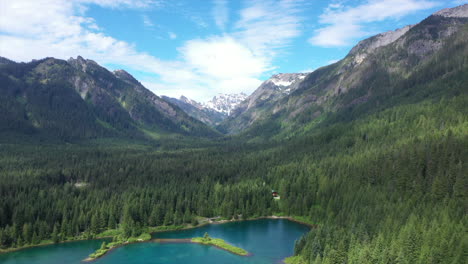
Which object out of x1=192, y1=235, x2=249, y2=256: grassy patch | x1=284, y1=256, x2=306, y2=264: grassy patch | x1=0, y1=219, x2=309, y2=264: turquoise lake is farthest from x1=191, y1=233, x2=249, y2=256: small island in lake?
x1=284, y1=256, x2=306, y2=264: grassy patch

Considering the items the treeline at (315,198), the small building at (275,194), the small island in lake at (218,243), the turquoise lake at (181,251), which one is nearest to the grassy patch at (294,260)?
the treeline at (315,198)

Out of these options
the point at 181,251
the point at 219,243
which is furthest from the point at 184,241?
the point at 219,243

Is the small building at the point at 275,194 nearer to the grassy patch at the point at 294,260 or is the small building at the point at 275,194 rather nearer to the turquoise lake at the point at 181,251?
the turquoise lake at the point at 181,251

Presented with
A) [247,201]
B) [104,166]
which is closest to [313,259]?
[247,201]

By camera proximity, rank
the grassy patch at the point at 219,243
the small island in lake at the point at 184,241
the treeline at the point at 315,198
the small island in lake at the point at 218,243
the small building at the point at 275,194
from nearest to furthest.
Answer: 1. the treeline at the point at 315,198
2. the small island in lake at the point at 184,241
3. the small island in lake at the point at 218,243
4. the grassy patch at the point at 219,243
5. the small building at the point at 275,194

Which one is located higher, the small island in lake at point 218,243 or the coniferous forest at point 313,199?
the coniferous forest at point 313,199

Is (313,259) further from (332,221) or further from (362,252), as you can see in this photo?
(332,221)

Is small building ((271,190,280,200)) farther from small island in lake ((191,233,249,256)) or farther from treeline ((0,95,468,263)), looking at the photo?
small island in lake ((191,233,249,256))

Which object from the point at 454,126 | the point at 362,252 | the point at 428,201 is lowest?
the point at 362,252
